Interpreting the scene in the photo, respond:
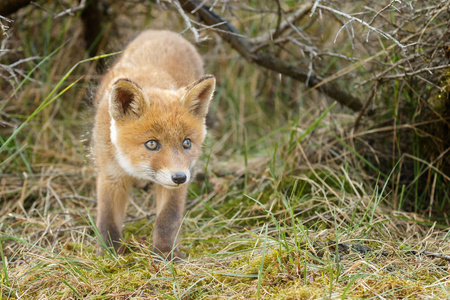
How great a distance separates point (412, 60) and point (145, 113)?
2376mm

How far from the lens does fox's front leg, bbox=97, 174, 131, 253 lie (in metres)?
3.46

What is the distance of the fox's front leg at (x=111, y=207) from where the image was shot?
346 centimetres

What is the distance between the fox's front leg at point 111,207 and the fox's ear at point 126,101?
600mm

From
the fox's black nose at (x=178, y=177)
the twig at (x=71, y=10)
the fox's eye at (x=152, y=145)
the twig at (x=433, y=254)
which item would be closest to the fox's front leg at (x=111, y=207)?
the fox's eye at (x=152, y=145)

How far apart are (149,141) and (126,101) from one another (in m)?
0.34

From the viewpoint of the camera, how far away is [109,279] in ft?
9.11

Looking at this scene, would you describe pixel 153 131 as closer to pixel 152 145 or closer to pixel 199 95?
pixel 152 145

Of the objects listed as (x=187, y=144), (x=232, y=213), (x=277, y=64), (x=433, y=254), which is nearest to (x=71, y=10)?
(x=187, y=144)

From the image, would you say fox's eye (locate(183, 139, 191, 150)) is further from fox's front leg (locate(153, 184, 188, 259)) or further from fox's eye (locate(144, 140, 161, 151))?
fox's front leg (locate(153, 184, 188, 259))

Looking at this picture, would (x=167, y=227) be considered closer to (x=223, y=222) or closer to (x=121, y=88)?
(x=223, y=222)

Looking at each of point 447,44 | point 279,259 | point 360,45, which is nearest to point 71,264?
point 279,259

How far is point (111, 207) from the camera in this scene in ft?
11.7


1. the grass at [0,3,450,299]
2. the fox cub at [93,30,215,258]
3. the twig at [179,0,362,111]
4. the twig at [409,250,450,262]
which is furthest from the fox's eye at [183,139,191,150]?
the twig at [409,250,450,262]

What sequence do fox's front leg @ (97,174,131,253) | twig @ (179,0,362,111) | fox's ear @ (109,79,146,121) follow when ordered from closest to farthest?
fox's ear @ (109,79,146,121) → fox's front leg @ (97,174,131,253) → twig @ (179,0,362,111)
